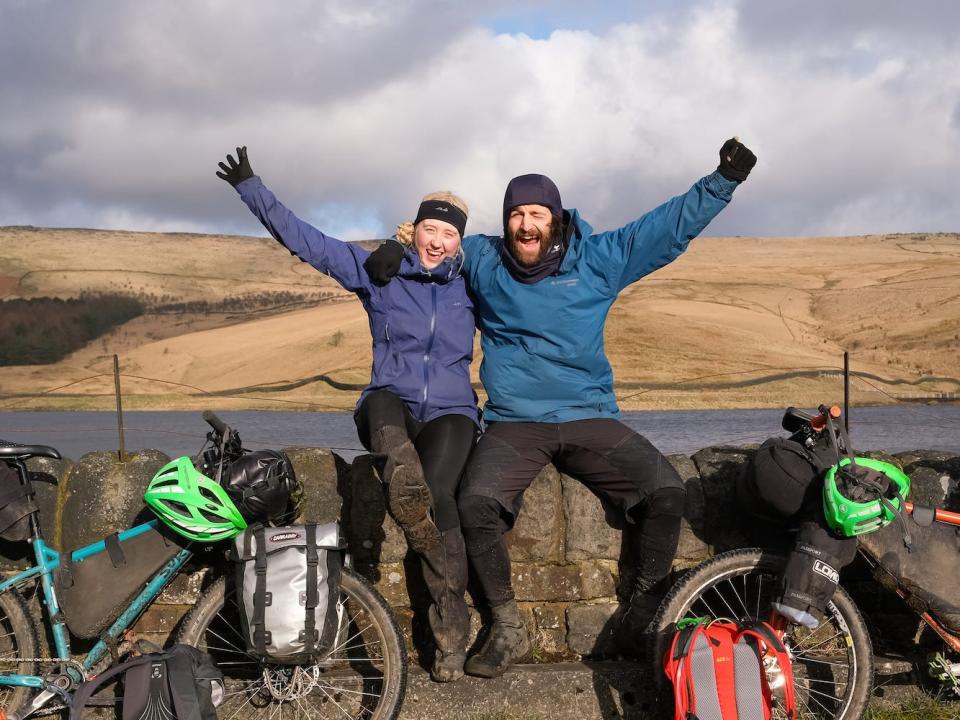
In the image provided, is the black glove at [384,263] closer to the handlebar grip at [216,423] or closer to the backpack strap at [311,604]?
the handlebar grip at [216,423]

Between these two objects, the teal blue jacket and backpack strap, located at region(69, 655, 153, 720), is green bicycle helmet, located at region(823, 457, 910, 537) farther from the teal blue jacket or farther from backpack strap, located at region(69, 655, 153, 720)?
backpack strap, located at region(69, 655, 153, 720)

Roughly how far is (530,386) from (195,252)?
275 feet

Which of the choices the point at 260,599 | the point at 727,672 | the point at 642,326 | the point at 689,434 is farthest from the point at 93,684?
the point at 642,326

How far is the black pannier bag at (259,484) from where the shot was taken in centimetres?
399

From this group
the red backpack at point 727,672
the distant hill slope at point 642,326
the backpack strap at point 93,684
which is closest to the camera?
the red backpack at point 727,672

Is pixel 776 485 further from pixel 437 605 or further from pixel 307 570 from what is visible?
pixel 307 570

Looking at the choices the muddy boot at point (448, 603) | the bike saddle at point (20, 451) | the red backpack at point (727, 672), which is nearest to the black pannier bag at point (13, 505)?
the bike saddle at point (20, 451)

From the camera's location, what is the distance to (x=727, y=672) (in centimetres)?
373

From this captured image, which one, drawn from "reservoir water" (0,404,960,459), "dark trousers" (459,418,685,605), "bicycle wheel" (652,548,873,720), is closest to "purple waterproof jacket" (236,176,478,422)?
"dark trousers" (459,418,685,605)

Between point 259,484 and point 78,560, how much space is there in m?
0.97

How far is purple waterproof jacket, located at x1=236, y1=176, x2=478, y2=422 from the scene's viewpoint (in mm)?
4516

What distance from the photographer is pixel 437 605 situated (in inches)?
166

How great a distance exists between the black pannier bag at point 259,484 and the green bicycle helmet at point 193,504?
45 millimetres

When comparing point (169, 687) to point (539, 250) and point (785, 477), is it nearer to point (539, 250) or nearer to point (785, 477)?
point (539, 250)
